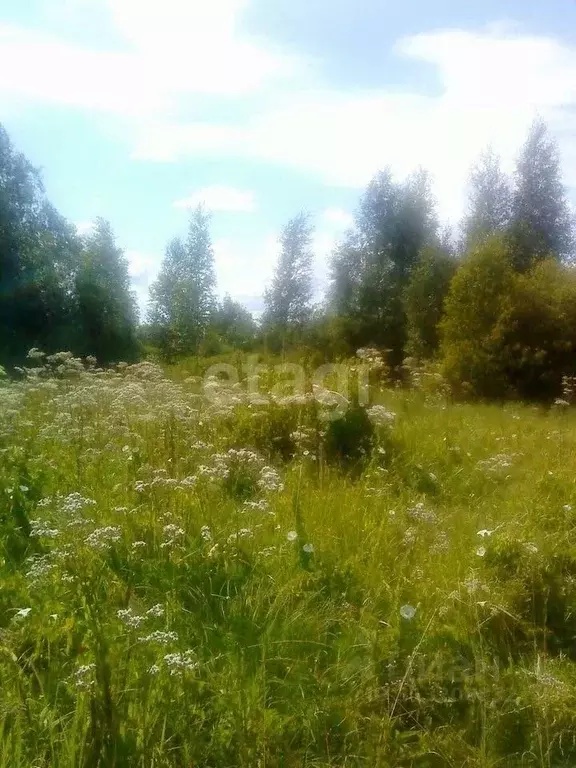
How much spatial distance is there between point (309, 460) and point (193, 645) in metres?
2.87

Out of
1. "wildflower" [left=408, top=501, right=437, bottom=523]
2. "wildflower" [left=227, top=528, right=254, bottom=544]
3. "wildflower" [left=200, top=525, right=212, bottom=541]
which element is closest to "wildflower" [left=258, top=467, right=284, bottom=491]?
"wildflower" [left=227, top=528, right=254, bottom=544]

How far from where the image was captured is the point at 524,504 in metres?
4.42

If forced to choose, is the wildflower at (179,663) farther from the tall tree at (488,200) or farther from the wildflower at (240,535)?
the tall tree at (488,200)

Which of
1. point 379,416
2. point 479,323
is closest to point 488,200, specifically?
point 479,323

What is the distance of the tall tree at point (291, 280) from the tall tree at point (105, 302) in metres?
5.74

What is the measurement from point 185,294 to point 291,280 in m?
4.38

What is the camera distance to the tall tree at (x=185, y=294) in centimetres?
2220

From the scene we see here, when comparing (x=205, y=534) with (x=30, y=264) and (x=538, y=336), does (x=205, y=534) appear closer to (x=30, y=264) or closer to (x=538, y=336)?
(x=538, y=336)

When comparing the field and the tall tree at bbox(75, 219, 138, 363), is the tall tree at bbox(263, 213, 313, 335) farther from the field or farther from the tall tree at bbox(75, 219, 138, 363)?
the field

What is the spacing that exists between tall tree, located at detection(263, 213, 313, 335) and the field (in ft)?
62.8

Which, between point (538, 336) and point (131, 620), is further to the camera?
point (538, 336)

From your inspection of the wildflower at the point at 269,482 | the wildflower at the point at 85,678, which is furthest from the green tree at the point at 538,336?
the wildflower at the point at 85,678

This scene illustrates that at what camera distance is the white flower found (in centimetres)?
276

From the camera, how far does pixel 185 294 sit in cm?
2264
